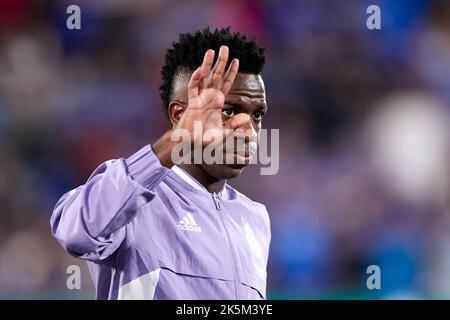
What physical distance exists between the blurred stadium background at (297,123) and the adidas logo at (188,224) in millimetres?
1951

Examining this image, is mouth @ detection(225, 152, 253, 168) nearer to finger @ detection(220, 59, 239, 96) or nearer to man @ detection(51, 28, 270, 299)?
man @ detection(51, 28, 270, 299)

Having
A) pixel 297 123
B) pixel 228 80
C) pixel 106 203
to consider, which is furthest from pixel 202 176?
pixel 297 123

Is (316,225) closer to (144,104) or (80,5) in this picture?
(144,104)

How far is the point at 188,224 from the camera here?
2.50 metres

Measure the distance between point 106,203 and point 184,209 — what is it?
56 centimetres

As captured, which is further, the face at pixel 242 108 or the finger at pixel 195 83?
the face at pixel 242 108

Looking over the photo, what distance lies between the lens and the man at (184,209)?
2.05 meters

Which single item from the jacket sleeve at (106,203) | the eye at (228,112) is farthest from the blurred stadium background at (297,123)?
the jacket sleeve at (106,203)

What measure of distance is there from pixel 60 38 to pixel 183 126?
2.82 metres

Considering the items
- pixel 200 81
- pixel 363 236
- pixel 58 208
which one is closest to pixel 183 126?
pixel 200 81

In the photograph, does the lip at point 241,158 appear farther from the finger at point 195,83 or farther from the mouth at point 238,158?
the finger at point 195,83

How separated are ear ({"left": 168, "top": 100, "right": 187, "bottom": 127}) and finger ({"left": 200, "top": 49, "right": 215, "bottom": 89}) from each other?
1.86 ft

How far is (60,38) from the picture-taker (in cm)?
467

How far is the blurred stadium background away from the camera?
4.47 meters
